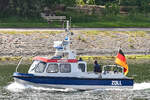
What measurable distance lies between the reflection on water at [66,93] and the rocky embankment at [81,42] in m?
20.4

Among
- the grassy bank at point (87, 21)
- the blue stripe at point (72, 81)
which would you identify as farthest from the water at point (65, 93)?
the grassy bank at point (87, 21)

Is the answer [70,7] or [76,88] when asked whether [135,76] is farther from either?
[70,7]

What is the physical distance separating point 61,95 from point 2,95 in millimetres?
4550

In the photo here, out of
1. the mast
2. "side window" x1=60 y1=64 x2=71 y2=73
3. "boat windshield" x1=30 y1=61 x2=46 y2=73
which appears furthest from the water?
the mast

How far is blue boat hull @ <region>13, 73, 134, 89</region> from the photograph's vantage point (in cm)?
4450

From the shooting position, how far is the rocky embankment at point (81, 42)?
66.8 m

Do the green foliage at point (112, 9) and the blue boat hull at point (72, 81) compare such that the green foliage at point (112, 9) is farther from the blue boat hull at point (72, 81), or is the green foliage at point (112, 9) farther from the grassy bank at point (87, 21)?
the blue boat hull at point (72, 81)

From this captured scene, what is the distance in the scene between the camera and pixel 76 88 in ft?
148

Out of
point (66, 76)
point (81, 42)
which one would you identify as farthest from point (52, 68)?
point (81, 42)

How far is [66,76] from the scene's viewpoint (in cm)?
4469

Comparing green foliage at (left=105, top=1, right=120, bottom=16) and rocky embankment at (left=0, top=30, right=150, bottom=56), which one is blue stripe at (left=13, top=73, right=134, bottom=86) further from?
green foliage at (left=105, top=1, right=120, bottom=16)

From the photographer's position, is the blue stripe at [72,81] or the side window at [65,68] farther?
the side window at [65,68]

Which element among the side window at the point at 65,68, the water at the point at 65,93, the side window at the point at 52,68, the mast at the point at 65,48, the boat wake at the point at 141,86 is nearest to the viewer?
the water at the point at 65,93

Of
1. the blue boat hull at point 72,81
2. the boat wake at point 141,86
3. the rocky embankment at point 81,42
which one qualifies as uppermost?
the blue boat hull at point 72,81
